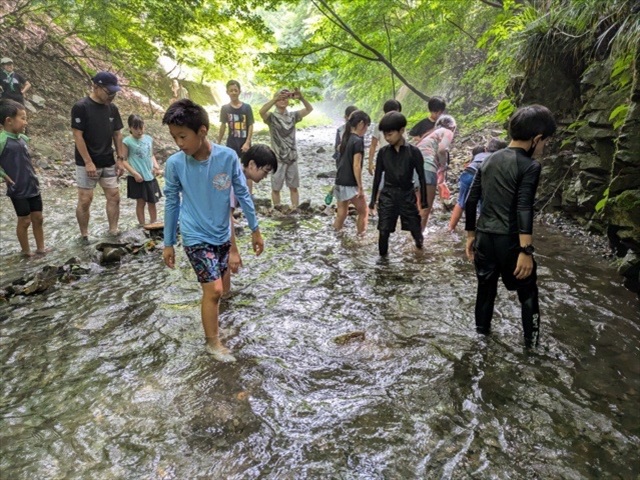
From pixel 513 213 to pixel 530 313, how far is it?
33.8 inches

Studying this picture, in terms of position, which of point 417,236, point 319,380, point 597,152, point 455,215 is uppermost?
point 597,152

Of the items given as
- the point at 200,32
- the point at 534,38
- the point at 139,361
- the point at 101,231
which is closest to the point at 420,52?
the point at 534,38

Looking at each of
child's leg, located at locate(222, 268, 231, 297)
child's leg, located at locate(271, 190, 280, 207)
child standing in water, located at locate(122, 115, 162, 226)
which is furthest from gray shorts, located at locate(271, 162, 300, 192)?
child's leg, located at locate(222, 268, 231, 297)

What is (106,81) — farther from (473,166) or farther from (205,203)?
(473,166)

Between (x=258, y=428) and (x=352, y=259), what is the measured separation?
354 cm

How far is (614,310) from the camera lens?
417cm

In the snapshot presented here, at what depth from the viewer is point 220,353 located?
140 inches

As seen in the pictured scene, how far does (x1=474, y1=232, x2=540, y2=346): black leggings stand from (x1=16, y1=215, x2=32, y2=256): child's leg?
5656mm

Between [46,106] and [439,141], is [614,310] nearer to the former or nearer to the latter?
[439,141]

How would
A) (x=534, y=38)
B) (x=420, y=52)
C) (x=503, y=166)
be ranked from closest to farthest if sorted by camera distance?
1. (x=503, y=166)
2. (x=534, y=38)
3. (x=420, y=52)

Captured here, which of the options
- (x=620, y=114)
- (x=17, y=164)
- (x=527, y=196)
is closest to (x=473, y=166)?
(x=620, y=114)

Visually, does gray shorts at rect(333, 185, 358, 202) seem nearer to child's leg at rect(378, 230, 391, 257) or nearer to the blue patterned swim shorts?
child's leg at rect(378, 230, 391, 257)

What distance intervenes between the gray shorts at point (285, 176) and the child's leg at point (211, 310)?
4.95m

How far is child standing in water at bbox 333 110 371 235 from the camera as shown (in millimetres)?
6452
